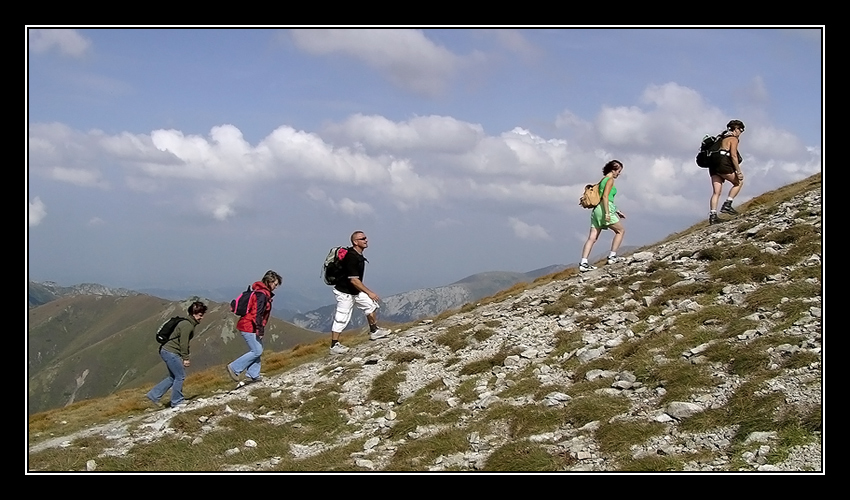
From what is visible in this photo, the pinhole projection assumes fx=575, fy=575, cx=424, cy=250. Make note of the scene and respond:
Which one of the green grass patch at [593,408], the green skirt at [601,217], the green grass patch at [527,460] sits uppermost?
the green skirt at [601,217]

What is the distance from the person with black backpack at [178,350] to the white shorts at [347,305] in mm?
4016

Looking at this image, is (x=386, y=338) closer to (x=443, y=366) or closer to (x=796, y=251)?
(x=443, y=366)

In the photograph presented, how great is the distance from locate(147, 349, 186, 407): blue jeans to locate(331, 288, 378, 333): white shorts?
15.2 ft

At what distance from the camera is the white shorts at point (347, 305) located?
59.0ft

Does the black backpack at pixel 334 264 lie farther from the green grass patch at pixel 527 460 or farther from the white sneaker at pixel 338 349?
the green grass patch at pixel 527 460

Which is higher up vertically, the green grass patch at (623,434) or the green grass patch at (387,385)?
the green grass patch at (623,434)

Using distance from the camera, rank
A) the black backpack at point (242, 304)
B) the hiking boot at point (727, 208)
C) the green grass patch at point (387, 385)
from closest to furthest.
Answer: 1. the green grass patch at point (387, 385)
2. the black backpack at point (242, 304)
3. the hiking boot at point (727, 208)

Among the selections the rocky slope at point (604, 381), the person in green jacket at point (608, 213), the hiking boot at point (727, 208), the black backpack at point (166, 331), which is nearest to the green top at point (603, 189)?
the person in green jacket at point (608, 213)

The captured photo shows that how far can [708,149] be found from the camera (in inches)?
822

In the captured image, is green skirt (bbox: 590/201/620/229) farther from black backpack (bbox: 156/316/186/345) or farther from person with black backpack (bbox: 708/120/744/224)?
black backpack (bbox: 156/316/186/345)

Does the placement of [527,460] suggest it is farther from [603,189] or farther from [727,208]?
[727,208]

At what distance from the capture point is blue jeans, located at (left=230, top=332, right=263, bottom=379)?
16312 mm
